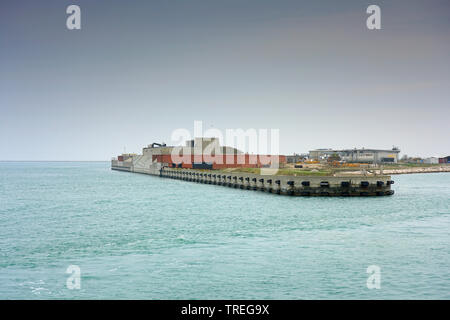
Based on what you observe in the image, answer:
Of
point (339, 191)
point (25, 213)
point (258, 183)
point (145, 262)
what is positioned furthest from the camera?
point (258, 183)

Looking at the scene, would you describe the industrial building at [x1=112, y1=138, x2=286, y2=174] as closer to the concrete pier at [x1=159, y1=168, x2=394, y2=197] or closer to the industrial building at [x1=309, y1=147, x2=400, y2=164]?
the concrete pier at [x1=159, y1=168, x2=394, y2=197]

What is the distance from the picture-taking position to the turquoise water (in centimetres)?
1731

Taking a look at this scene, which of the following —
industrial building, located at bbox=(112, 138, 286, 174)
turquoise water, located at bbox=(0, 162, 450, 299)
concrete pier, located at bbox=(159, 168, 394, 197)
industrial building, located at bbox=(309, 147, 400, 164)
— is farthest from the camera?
industrial building, located at bbox=(309, 147, 400, 164)

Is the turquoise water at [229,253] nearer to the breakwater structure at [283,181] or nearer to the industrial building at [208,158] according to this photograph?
the breakwater structure at [283,181]

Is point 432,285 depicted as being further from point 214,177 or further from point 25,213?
point 214,177

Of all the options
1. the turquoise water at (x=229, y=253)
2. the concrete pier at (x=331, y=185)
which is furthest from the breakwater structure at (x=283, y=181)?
the turquoise water at (x=229, y=253)

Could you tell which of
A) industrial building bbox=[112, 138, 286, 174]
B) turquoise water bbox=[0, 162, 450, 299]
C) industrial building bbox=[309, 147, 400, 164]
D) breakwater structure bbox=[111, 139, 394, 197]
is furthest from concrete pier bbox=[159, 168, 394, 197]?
industrial building bbox=[309, 147, 400, 164]

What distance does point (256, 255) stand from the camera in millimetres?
22750

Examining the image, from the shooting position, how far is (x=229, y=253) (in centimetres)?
2323

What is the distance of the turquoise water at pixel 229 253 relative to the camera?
17.3 metres

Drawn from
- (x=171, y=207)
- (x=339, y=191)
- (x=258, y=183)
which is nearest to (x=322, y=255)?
(x=171, y=207)

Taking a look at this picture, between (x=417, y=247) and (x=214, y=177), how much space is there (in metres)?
64.1

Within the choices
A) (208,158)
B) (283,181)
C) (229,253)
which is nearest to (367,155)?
(208,158)
